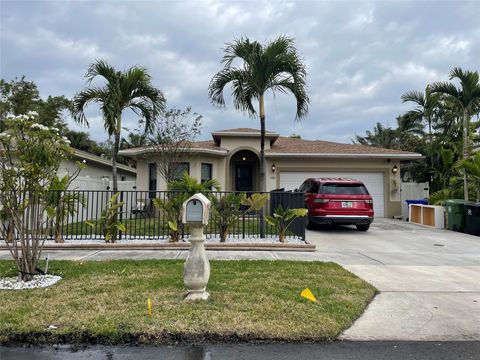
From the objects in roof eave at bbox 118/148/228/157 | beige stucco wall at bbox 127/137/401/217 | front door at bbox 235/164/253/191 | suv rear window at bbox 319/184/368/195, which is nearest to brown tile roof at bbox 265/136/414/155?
beige stucco wall at bbox 127/137/401/217

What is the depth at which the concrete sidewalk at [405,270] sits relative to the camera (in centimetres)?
411

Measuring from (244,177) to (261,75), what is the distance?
31.1 feet

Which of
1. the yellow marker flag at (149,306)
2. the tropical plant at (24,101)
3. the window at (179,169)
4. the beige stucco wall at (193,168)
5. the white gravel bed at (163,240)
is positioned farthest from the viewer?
the tropical plant at (24,101)

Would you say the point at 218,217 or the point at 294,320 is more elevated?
the point at 218,217

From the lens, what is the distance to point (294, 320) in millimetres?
4074

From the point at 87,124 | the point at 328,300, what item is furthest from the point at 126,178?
the point at 328,300

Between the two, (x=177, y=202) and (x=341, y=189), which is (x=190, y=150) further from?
(x=177, y=202)

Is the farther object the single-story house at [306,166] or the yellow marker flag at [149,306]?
the single-story house at [306,166]

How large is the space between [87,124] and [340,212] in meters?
8.58

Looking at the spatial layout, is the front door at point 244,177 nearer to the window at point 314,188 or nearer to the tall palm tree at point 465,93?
the window at point 314,188

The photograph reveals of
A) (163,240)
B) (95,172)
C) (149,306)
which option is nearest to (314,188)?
(163,240)

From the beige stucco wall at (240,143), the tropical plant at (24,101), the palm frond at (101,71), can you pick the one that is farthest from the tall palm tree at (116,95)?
the tropical plant at (24,101)

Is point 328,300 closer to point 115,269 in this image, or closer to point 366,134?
point 115,269

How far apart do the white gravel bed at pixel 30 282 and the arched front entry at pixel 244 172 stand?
13.5 meters
